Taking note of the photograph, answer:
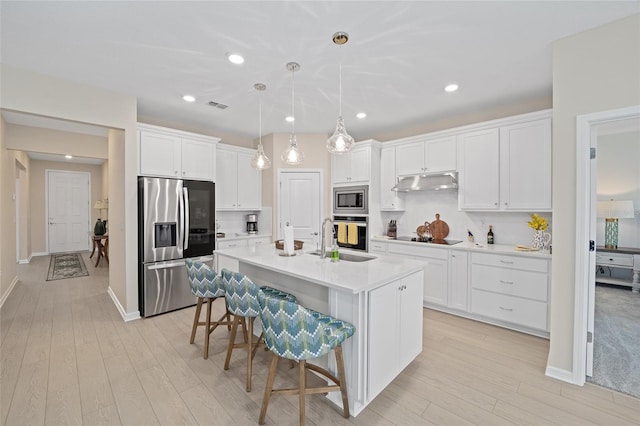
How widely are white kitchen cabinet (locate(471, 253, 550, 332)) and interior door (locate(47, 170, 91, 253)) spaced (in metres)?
10.3

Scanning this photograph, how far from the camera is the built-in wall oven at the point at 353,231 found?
Answer: 15.1ft

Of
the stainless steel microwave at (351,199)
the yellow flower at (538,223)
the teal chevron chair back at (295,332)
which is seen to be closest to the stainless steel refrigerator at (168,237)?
the stainless steel microwave at (351,199)

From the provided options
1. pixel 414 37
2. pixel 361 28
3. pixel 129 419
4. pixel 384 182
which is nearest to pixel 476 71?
pixel 414 37

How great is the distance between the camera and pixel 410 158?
4.31 meters

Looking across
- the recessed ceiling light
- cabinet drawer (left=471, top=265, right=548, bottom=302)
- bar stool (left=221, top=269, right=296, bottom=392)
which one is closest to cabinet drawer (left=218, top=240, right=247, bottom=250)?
bar stool (left=221, top=269, right=296, bottom=392)

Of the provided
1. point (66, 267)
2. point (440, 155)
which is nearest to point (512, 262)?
point (440, 155)

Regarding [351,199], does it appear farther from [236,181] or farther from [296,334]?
[296,334]

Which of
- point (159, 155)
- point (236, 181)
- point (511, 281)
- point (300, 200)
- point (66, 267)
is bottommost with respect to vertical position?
point (66, 267)

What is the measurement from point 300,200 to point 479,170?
9.22 feet

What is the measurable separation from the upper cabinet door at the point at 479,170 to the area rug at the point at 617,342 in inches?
67.3

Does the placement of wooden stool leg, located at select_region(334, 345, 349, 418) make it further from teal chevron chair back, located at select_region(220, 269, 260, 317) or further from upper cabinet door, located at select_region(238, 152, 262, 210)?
upper cabinet door, located at select_region(238, 152, 262, 210)

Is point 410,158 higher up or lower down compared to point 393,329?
higher up

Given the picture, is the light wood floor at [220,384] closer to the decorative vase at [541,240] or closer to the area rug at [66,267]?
the decorative vase at [541,240]

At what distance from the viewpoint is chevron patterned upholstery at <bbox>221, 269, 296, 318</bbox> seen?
2.13 m
